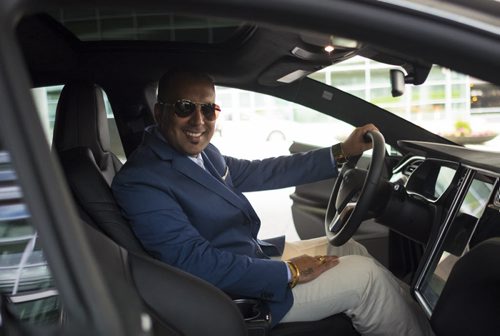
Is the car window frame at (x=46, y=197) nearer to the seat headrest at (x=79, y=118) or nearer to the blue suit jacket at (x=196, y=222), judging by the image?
the blue suit jacket at (x=196, y=222)

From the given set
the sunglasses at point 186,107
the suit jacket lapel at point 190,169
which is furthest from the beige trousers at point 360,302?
the sunglasses at point 186,107

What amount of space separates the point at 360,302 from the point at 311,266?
0.16 meters

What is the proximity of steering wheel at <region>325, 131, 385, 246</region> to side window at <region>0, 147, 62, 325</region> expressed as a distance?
117 centimetres

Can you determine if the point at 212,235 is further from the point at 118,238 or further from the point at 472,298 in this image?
the point at 472,298

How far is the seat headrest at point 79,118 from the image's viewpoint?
211 cm

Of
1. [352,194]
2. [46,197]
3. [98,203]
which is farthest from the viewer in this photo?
[352,194]

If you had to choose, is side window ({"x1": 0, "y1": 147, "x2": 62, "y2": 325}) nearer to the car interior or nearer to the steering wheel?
the car interior

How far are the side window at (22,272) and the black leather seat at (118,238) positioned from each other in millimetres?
103

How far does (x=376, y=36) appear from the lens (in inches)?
38.0

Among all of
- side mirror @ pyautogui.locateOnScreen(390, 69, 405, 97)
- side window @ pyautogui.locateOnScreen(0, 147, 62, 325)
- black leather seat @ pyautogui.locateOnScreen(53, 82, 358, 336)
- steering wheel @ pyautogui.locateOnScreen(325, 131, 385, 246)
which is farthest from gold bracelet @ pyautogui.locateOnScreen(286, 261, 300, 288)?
side window @ pyautogui.locateOnScreen(0, 147, 62, 325)

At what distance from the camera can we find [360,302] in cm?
193

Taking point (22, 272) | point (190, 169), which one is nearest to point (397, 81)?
point (190, 169)

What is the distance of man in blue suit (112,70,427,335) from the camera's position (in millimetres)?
1844

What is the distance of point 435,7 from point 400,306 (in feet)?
3.91
